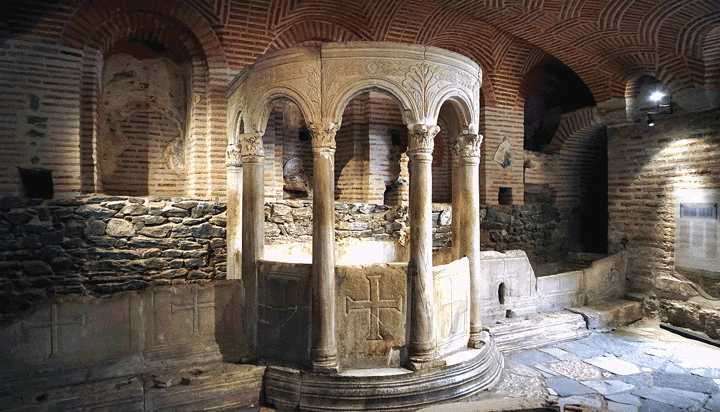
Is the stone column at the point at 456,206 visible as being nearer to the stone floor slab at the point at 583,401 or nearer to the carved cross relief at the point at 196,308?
the stone floor slab at the point at 583,401

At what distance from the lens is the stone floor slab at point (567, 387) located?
4.52 meters

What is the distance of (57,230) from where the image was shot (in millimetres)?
5508

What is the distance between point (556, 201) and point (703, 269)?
3392 mm

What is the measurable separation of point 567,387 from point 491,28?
6.45 meters

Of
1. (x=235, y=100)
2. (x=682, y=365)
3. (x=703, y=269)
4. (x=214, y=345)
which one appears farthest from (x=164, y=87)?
(x=703, y=269)

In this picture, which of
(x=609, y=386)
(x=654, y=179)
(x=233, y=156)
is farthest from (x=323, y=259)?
(x=654, y=179)

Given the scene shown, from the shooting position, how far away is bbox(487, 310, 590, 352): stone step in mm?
5816

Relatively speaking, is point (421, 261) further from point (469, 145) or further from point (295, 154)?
point (295, 154)

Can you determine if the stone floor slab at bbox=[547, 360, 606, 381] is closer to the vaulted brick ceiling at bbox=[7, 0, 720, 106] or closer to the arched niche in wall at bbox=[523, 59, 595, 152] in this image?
the vaulted brick ceiling at bbox=[7, 0, 720, 106]

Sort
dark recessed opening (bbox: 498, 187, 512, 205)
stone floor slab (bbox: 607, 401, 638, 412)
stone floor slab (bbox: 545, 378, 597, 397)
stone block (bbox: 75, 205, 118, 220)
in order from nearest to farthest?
stone floor slab (bbox: 607, 401, 638, 412) → stone floor slab (bbox: 545, 378, 597, 397) → stone block (bbox: 75, 205, 118, 220) → dark recessed opening (bbox: 498, 187, 512, 205)

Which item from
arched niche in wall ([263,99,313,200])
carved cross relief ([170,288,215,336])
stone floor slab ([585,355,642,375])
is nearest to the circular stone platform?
carved cross relief ([170,288,215,336])

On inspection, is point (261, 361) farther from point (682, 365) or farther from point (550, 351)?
point (682, 365)

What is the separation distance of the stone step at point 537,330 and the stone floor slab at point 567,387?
36.9 inches

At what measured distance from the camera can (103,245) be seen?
573 centimetres
